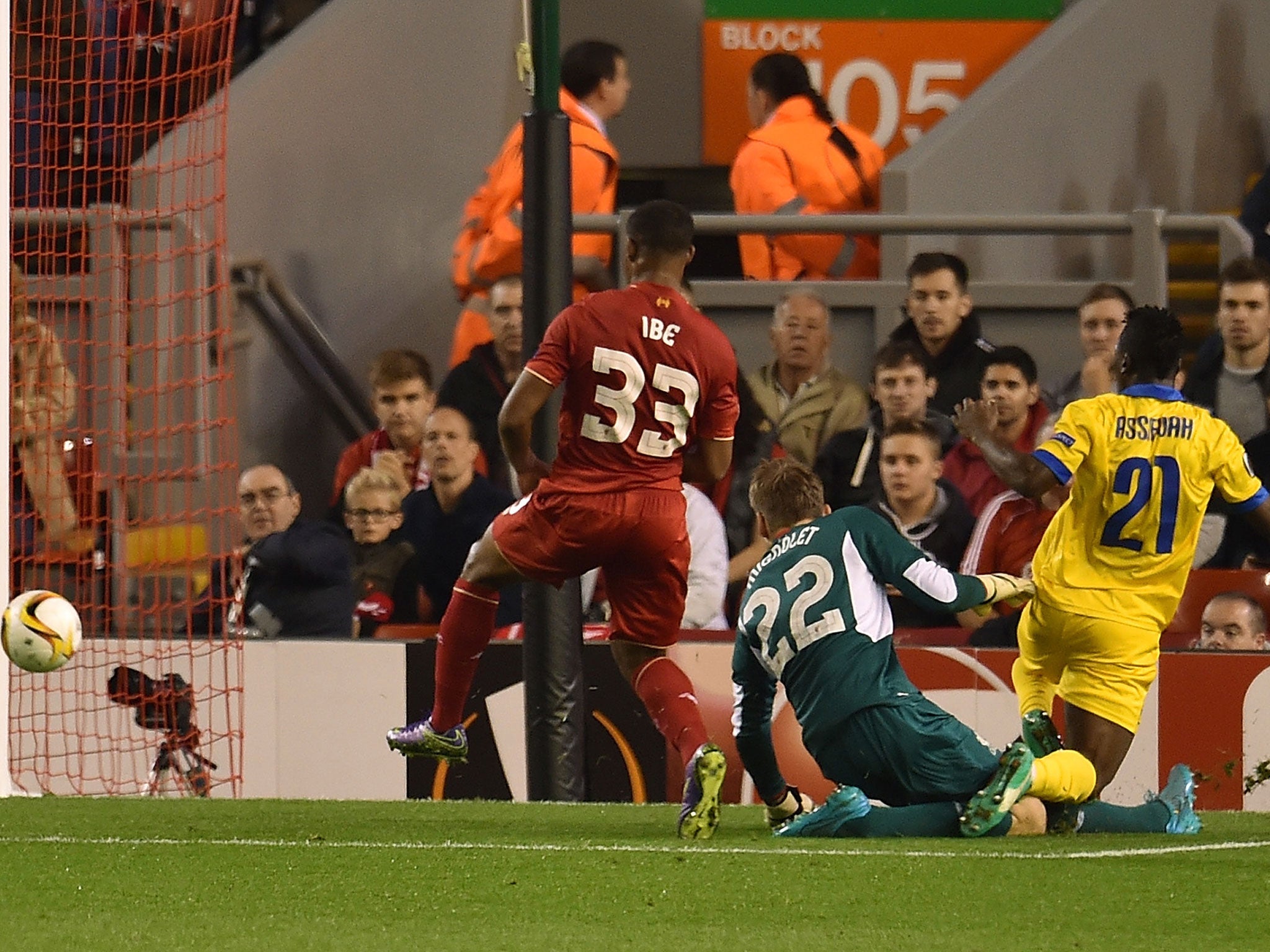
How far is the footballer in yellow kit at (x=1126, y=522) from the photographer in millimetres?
6871

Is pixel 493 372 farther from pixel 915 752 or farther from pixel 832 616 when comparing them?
pixel 915 752

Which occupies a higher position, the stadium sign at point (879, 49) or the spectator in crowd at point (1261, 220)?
the stadium sign at point (879, 49)

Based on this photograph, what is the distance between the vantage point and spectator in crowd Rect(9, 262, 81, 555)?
9.22 metres

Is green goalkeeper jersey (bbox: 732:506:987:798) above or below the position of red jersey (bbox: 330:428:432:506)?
below

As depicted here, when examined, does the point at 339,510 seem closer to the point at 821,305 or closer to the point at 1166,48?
the point at 821,305

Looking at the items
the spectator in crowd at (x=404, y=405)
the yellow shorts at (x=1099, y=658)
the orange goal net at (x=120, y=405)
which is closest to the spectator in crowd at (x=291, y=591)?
the orange goal net at (x=120, y=405)

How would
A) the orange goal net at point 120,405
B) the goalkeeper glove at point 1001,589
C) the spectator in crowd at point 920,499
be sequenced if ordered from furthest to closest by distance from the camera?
the orange goal net at point 120,405 → the spectator in crowd at point 920,499 → the goalkeeper glove at point 1001,589

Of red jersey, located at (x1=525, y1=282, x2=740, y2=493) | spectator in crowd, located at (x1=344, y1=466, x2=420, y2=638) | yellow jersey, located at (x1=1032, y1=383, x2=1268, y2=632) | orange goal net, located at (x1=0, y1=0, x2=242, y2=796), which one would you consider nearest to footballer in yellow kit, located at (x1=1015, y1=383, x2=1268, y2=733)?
yellow jersey, located at (x1=1032, y1=383, x2=1268, y2=632)

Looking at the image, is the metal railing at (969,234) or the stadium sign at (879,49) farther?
the stadium sign at (879,49)

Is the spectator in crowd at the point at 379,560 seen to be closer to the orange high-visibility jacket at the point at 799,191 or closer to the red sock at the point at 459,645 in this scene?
the orange high-visibility jacket at the point at 799,191

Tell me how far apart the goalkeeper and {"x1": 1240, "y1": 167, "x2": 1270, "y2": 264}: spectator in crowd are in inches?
185

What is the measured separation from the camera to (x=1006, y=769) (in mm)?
6336

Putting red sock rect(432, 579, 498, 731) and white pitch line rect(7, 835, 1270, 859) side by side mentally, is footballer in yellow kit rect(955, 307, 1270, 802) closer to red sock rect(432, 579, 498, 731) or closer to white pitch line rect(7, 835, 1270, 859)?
white pitch line rect(7, 835, 1270, 859)

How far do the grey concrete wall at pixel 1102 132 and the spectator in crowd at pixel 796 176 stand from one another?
0.25 meters
